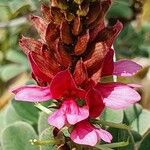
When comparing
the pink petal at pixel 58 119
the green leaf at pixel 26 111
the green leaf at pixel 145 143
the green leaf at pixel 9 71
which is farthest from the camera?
the green leaf at pixel 9 71

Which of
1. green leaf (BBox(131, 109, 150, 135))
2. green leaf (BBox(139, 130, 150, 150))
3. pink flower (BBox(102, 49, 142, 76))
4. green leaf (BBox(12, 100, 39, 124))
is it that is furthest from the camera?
green leaf (BBox(12, 100, 39, 124))

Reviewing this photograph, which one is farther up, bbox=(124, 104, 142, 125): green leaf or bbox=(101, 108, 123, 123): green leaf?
bbox=(101, 108, 123, 123): green leaf

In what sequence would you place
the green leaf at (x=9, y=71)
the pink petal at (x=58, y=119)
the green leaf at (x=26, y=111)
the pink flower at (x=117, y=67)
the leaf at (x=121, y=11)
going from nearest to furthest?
the pink petal at (x=58, y=119) → the pink flower at (x=117, y=67) → the green leaf at (x=26, y=111) → the leaf at (x=121, y=11) → the green leaf at (x=9, y=71)

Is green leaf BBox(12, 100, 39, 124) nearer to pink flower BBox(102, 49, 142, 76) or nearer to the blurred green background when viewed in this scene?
the blurred green background

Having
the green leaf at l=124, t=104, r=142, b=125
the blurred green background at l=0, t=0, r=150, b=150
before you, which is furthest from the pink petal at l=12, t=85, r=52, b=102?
the blurred green background at l=0, t=0, r=150, b=150

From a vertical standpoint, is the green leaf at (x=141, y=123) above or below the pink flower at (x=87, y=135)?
below

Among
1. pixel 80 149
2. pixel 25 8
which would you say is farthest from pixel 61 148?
pixel 25 8

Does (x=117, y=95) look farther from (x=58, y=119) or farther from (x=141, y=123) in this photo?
(x=141, y=123)

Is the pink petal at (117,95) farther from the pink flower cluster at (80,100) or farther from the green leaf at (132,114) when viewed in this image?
the green leaf at (132,114)

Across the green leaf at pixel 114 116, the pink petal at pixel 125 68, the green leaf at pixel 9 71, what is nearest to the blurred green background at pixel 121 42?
the green leaf at pixel 9 71

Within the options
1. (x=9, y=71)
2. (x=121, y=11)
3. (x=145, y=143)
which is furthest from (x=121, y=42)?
(x=145, y=143)
